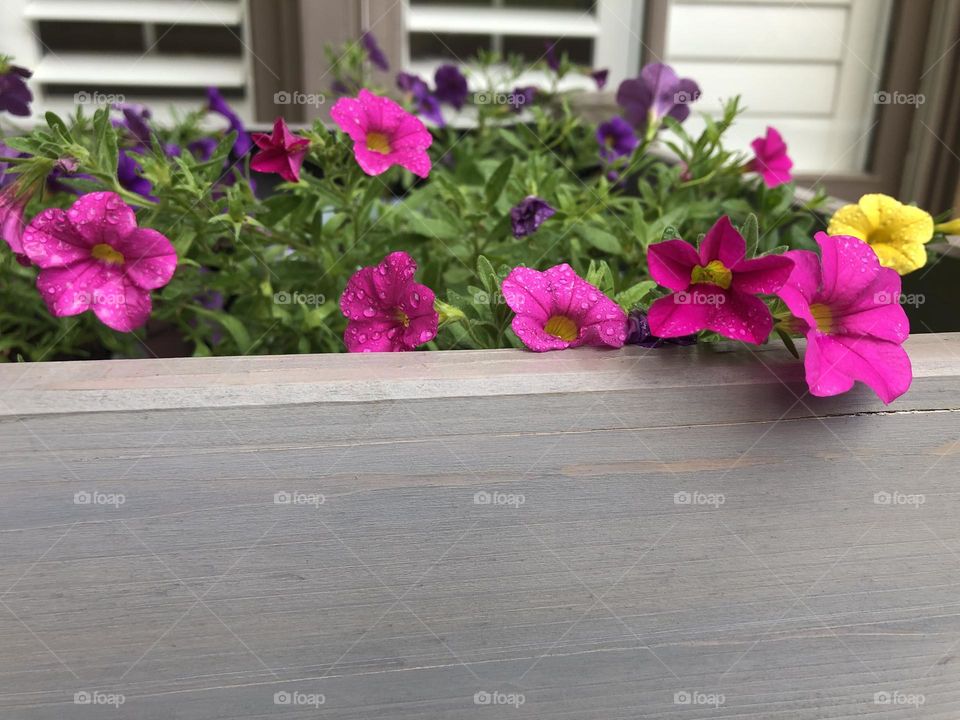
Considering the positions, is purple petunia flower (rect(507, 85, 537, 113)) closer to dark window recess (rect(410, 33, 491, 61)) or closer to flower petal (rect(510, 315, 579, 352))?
dark window recess (rect(410, 33, 491, 61))

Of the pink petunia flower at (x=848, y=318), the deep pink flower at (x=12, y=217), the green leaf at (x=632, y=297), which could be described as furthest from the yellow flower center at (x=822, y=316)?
the deep pink flower at (x=12, y=217)

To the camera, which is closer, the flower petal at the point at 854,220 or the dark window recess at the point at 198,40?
the flower petal at the point at 854,220

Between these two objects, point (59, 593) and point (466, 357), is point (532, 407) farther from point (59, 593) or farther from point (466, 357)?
point (59, 593)

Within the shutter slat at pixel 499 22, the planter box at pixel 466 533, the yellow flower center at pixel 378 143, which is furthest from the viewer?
the shutter slat at pixel 499 22

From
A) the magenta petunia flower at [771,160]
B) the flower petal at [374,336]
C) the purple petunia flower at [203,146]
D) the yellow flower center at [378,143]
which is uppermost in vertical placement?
the yellow flower center at [378,143]

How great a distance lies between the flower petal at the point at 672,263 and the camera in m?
0.52

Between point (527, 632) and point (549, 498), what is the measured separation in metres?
0.11

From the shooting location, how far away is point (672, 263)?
1.74ft

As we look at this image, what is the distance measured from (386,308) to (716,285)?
25 centimetres

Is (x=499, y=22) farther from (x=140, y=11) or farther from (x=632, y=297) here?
(x=632, y=297)

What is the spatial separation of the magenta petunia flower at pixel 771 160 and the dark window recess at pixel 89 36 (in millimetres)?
1394

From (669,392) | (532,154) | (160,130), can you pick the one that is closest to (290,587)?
(669,392)

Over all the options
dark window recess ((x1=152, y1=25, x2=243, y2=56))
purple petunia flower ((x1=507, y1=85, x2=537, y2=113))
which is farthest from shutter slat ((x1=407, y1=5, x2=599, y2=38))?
purple petunia flower ((x1=507, y1=85, x2=537, y2=113))

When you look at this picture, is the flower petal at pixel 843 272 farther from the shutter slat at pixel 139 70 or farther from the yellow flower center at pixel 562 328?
the shutter slat at pixel 139 70
